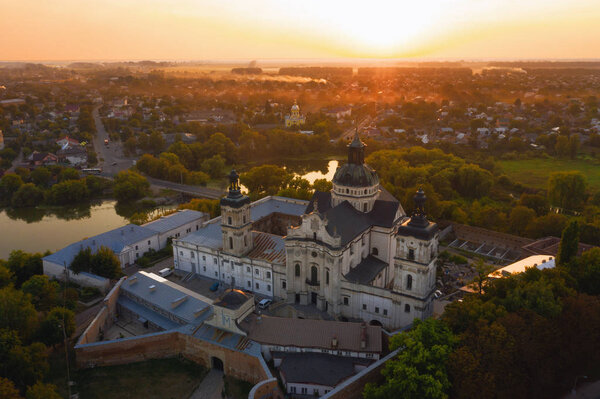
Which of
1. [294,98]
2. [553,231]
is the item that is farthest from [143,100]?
[553,231]

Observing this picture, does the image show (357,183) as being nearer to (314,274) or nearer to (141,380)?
A: (314,274)

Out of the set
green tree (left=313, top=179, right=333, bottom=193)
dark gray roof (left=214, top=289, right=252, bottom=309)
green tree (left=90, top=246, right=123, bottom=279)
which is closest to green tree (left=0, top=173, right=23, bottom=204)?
green tree (left=90, top=246, right=123, bottom=279)

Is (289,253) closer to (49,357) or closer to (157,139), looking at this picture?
(49,357)

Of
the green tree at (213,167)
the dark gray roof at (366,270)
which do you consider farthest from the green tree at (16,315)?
the green tree at (213,167)

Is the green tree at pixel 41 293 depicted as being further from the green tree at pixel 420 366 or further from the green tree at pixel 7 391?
the green tree at pixel 420 366

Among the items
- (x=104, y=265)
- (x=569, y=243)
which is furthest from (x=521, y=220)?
(x=104, y=265)

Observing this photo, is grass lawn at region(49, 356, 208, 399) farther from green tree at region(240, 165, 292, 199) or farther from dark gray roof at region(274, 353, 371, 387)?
green tree at region(240, 165, 292, 199)
